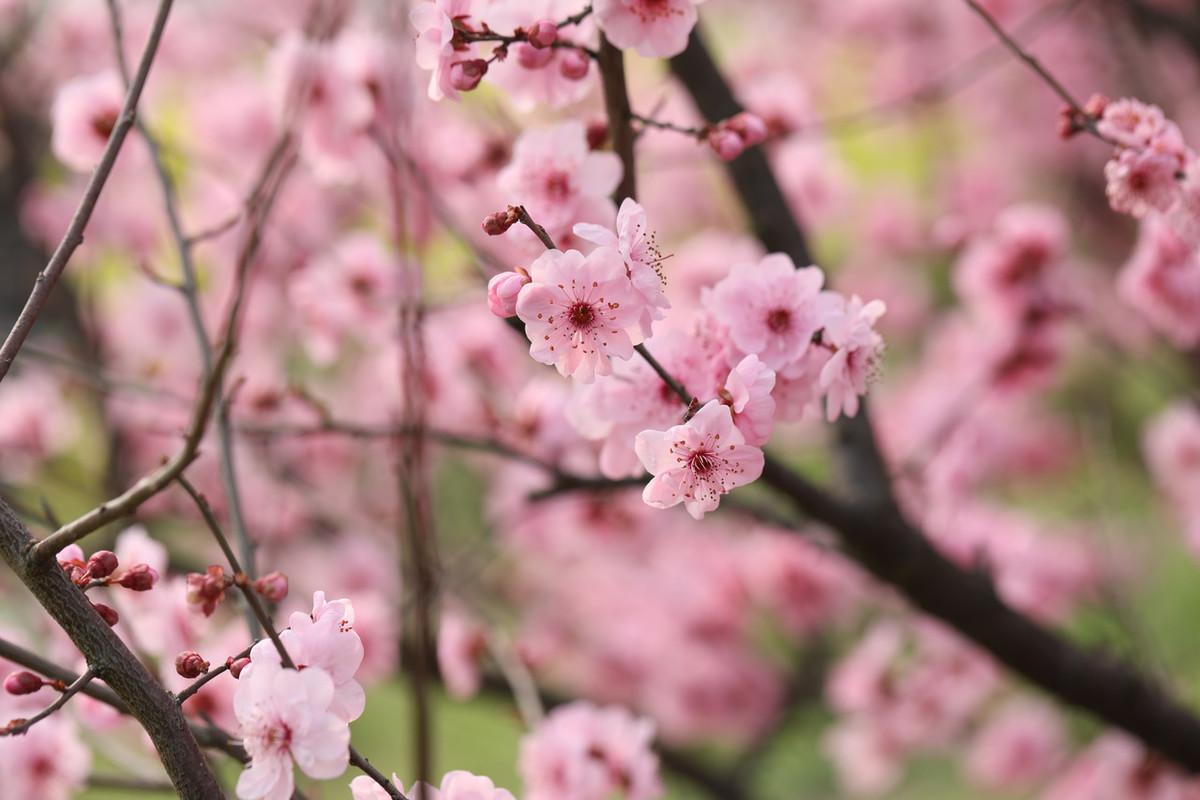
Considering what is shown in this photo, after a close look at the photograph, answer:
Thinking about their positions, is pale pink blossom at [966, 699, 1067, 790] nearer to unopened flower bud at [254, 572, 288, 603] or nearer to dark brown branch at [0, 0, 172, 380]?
unopened flower bud at [254, 572, 288, 603]

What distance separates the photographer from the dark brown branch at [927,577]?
116cm

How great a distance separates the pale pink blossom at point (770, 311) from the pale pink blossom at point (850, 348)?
12 mm

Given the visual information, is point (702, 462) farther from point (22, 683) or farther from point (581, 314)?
point (22, 683)

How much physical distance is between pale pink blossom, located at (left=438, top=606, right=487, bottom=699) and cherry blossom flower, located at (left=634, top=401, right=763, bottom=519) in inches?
35.3

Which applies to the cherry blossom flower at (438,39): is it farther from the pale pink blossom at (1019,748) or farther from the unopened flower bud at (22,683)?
the pale pink blossom at (1019,748)

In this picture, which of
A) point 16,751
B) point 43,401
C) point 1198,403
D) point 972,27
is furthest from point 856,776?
point 972,27

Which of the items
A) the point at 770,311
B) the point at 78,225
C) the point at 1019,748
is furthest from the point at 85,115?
the point at 1019,748

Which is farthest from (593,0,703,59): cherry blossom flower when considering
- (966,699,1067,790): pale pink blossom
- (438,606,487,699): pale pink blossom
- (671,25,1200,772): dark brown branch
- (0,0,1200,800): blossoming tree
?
(966,699,1067,790): pale pink blossom

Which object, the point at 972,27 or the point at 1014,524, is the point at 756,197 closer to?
the point at 1014,524

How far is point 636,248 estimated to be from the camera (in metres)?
0.65

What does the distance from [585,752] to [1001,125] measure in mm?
3033

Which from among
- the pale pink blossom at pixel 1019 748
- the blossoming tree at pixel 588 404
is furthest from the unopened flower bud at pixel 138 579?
the pale pink blossom at pixel 1019 748

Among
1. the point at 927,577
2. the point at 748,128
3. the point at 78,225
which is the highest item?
the point at 748,128

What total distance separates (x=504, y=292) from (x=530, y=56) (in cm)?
21
